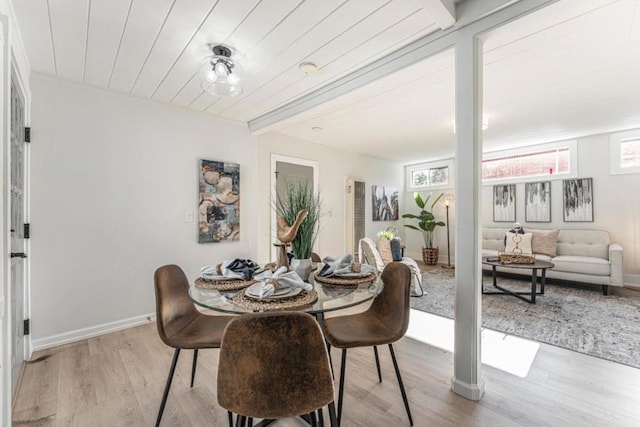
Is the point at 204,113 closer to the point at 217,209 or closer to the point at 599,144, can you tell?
the point at 217,209

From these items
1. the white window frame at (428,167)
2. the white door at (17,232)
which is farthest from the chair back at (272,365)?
the white window frame at (428,167)

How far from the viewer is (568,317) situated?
3.11 metres

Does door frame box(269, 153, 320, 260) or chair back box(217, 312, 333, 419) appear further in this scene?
door frame box(269, 153, 320, 260)

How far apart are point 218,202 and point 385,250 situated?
96.9 inches

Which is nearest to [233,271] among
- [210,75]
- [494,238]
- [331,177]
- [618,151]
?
[210,75]

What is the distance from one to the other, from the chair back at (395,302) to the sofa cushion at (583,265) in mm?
3891

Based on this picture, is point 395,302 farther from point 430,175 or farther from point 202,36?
point 430,175

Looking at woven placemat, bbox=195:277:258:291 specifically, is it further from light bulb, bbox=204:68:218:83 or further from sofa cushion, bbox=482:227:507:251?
sofa cushion, bbox=482:227:507:251

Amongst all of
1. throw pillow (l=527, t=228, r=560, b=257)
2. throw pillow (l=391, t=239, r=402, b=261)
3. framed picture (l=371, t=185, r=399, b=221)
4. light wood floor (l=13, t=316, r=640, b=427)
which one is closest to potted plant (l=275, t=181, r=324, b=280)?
light wood floor (l=13, t=316, r=640, b=427)

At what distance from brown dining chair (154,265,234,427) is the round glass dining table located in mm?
250

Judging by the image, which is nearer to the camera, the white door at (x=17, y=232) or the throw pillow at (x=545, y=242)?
the white door at (x=17, y=232)

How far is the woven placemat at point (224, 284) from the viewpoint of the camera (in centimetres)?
150

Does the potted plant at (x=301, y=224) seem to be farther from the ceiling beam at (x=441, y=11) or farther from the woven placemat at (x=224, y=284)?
the ceiling beam at (x=441, y=11)

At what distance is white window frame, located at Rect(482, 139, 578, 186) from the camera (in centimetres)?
488
